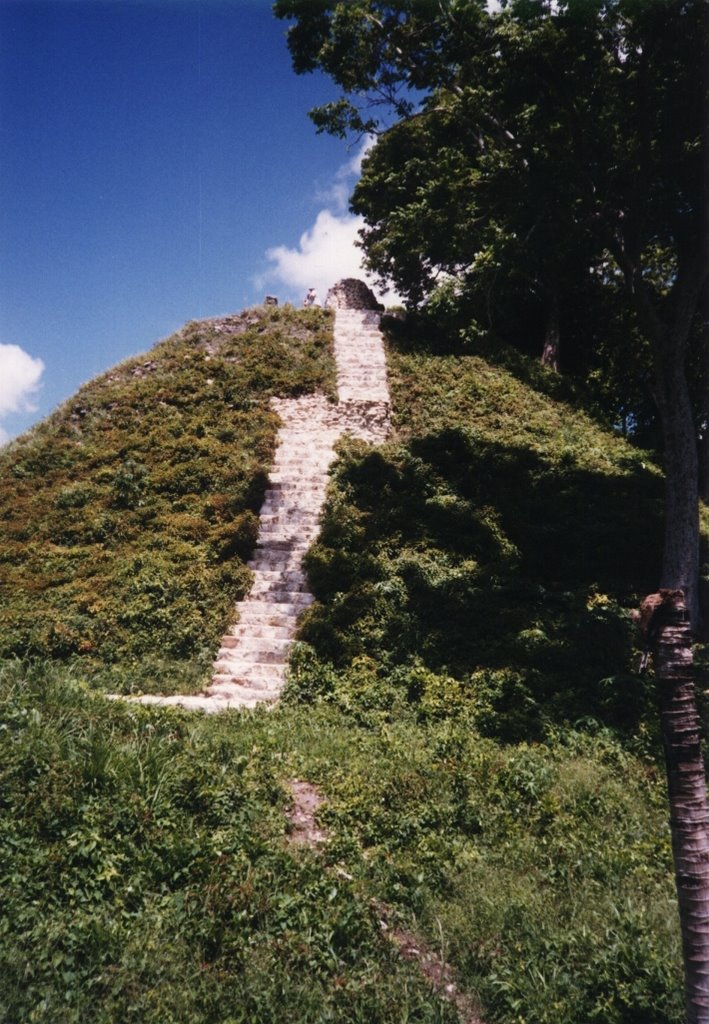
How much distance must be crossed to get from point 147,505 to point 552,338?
1682 centimetres

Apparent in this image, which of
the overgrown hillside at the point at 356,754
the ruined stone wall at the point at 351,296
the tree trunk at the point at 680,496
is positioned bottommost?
the overgrown hillside at the point at 356,754

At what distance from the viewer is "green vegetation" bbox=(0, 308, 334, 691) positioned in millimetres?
10016

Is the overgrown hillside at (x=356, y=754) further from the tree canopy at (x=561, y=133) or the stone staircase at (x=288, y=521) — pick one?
the tree canopy at (x=561, y=133)

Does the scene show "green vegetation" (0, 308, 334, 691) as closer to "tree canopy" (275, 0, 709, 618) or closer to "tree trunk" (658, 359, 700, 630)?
"tree canopy" (275, 0, 709, 618)

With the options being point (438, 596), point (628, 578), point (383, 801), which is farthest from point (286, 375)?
point (383, 801)

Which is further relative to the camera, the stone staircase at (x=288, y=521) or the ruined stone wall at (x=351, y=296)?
the ruined stone wall at (x=351, y=296)

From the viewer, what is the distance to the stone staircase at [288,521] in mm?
9430

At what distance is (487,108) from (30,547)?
1322 cm

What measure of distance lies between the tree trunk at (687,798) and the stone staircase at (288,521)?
21.3 feet

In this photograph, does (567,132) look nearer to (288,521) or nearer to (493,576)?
(493,576)

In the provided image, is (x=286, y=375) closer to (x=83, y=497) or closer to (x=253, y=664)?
(x=83, y=497)

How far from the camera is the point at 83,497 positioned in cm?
1370

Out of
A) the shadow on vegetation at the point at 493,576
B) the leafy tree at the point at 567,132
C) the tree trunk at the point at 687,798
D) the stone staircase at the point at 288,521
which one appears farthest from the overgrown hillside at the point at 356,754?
the leafy tree at the point at 567,132

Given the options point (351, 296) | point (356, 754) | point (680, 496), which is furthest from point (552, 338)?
point (356, 754)
